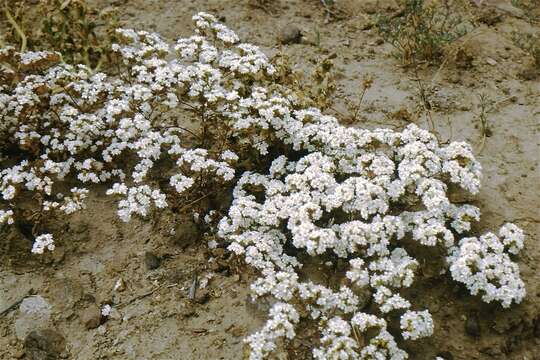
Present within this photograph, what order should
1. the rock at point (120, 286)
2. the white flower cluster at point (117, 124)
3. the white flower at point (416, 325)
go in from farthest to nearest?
the white flower cluster at point (117, 124) → the rock at point (120, 286) → the white flower at point (416, 325)

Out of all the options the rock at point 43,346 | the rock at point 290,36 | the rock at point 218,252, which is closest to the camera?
the rock at point 43,346

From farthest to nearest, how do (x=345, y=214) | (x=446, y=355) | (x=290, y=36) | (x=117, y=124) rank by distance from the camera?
(x=290, y=36)
(x=117, y=124)
(x=345, y=214)
(x=446, y=355)

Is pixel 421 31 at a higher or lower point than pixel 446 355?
higher

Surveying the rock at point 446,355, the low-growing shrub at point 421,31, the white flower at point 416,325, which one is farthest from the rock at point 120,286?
the low-growing shrub at point 421,31

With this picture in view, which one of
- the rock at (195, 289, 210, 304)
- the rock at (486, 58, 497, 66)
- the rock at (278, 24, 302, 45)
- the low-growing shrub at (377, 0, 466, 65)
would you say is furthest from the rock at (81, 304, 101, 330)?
the rock at (486, 58, 497, 66)

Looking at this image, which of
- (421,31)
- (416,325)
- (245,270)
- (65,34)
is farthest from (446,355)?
(65,34)

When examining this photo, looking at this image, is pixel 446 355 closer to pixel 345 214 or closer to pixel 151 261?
pixel 345 214

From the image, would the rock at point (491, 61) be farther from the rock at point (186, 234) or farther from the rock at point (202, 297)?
the rock at point (202, 297)
